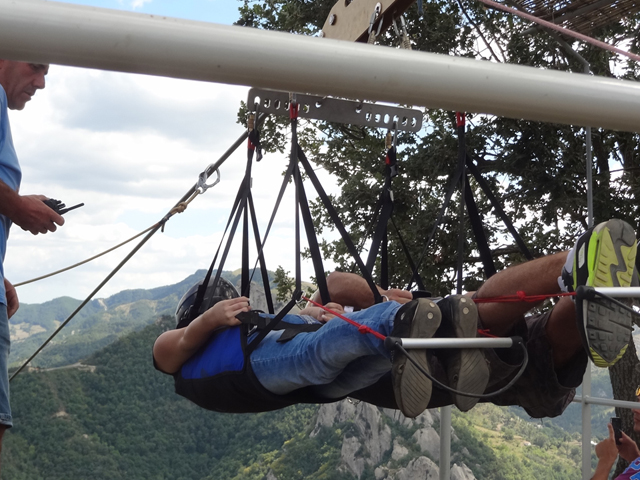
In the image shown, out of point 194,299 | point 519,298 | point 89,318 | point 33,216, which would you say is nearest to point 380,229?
point 519,298

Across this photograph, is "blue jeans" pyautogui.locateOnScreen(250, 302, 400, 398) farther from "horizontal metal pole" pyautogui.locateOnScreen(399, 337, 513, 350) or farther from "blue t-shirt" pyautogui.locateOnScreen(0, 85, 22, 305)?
"blue t-shirt" pyautogui.locateOnScreen(0, 85, 22, 305)

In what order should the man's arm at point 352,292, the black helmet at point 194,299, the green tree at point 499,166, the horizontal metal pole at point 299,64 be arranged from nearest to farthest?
the horizontal metal pole at point 299,64 < the black helmet at point 194,299 < the man's arm at point 352,292 < the green tree at point 499,166

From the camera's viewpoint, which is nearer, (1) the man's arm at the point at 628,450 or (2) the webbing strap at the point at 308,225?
(2) the webbing strap at the point at 308,225

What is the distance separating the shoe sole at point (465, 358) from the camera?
73.0 inches

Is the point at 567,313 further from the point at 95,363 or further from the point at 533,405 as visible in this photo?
the point at 95,363

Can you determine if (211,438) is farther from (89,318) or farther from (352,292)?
(89,318)

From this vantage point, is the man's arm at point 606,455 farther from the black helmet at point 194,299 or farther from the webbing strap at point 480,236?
the black helmet at point 194,299

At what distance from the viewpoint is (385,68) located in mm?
1188

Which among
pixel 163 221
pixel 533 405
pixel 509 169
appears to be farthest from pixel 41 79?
pixel 509 169

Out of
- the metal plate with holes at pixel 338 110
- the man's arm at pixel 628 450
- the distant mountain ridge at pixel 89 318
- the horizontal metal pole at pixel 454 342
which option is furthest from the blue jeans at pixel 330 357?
the distant mountain ridge at pixel 89 318

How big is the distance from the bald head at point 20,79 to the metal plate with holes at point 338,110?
95cm

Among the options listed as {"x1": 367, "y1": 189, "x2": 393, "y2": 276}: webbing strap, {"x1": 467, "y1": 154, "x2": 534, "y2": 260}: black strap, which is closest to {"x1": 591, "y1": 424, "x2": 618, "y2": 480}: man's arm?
{"x1": 467, "y1": 154, "x2": 534, "y2": 260}: black strap

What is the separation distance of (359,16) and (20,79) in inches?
48.3

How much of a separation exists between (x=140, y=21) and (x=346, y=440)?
72.2 feet
